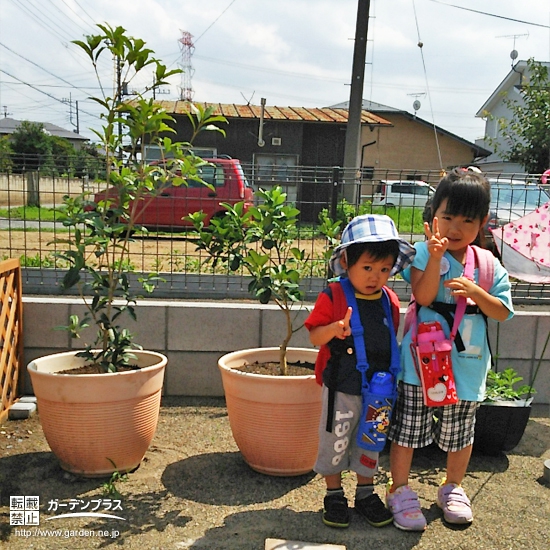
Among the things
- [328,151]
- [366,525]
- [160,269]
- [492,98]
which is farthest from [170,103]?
[492,98]

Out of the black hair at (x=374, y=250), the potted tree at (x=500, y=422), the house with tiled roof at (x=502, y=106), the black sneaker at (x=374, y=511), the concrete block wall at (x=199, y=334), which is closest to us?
the black hair at (x=374, y=250)

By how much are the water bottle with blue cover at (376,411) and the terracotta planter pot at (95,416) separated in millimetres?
1112

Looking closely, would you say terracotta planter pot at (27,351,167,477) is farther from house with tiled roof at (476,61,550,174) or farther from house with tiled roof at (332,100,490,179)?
house with tiled roof at (332,100,490,179)

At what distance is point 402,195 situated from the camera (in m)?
4.27

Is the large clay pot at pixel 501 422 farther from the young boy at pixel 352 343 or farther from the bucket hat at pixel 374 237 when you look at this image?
the bucket hat at pixel 374 237

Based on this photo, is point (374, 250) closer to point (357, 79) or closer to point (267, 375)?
point (267, 375)

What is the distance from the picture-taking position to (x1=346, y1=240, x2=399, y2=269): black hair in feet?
7.90

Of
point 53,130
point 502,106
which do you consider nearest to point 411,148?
point 502,106

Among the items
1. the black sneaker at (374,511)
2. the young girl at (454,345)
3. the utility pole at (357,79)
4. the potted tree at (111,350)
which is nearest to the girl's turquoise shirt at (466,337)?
the young girl at (454,345)

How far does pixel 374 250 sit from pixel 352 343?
0.38 metres

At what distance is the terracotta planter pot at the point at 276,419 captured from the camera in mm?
2873

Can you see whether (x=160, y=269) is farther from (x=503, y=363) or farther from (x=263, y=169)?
(x=503, y=363)

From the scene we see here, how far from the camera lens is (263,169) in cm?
428

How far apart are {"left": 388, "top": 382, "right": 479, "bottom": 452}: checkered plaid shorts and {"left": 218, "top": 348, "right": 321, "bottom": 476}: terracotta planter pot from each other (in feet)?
1.51
